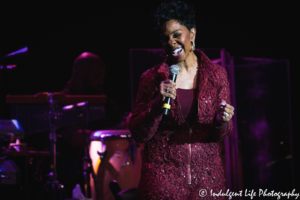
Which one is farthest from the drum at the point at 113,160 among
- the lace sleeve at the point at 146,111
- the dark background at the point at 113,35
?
the lace sleeve at the point at 146,111

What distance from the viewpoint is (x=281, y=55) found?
577cm

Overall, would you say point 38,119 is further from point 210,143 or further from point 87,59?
point 210,143

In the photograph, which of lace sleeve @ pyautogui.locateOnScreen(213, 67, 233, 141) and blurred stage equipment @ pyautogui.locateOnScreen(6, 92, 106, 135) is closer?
lace sleeve @ pyautogui.locateOnScreen(213, 67, 233, 141)

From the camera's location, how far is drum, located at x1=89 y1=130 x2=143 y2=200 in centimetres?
455

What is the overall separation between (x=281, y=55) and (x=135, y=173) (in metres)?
2.99

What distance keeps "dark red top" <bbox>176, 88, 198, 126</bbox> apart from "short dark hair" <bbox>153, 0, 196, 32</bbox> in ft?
1.37

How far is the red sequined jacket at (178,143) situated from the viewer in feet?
6.66

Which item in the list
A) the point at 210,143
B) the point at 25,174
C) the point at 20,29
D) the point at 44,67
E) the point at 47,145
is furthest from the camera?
the point at 44,67

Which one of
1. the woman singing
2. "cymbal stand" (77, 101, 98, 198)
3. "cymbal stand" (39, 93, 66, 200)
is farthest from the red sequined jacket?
"cymbal stand" (39, 93, 66, 200)

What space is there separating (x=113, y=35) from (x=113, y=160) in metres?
2.36

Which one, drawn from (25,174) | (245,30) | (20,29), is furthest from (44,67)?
(245,30)

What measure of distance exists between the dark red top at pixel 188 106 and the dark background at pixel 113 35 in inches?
151

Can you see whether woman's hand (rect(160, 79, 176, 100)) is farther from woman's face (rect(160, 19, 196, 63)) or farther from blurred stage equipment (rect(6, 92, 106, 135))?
blurred stage equipment (rect(6, 92, 106, 135))

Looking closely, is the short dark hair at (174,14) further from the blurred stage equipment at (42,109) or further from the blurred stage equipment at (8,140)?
the blurred stage equipment at (42,109)
